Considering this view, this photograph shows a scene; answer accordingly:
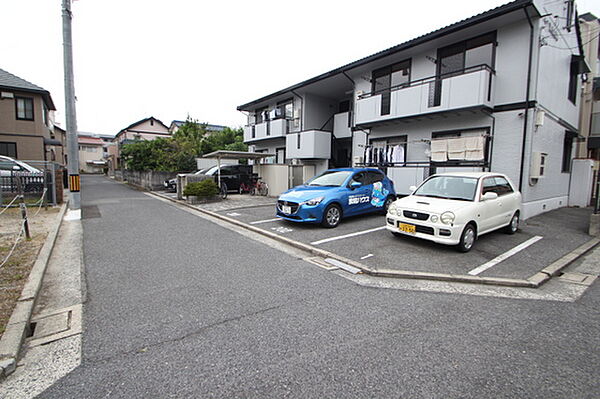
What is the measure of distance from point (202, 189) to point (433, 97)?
971cm

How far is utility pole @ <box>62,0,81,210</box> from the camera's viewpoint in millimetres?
10023

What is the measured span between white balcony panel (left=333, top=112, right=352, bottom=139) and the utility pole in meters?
11.6

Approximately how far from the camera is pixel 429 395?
2098 millimetres

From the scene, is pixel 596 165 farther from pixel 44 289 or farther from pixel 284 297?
pixel 44 289

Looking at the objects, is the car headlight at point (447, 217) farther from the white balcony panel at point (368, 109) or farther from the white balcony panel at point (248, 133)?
the white balcony panel at point (248, 133)

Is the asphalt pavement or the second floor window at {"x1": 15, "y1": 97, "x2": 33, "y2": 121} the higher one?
the second floor window at {"x1": 15, "y1": 97, "x2": 33, "y2": 121}

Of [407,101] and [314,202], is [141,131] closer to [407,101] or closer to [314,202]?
[407,101]

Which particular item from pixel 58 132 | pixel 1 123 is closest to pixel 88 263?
pixel 1 123

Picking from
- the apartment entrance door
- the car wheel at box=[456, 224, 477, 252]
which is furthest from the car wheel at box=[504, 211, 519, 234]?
the apartment entrance door

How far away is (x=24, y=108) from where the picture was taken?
18281 millimetres

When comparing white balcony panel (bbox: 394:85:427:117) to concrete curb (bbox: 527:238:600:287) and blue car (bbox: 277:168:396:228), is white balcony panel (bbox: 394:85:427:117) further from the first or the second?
concrete curb (bbox: 527:238:600:287)

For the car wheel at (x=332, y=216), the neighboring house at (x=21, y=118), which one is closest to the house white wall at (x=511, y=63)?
the car wheel at (x=332, y=216)

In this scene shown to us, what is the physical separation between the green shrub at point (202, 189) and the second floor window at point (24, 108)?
14513 mm

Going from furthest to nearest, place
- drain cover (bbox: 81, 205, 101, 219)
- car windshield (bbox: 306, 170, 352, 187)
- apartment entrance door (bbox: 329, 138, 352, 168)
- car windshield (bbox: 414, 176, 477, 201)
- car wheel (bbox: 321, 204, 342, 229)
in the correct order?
apartment entrance door (bbox: 329, 138, 352, 168) < drain cover (bbox: 81, 205, 101, 219) < car windshield (bbox: 306, 170, 352, 187) < car wheel (bbox: 321, 204, 342, 229) < car windshield (bbox: 414, 176, 477, 201)
